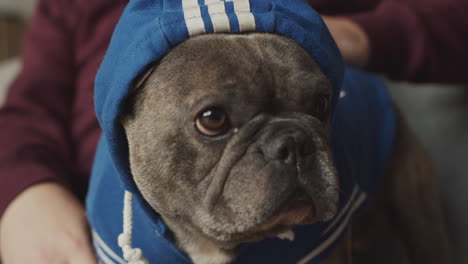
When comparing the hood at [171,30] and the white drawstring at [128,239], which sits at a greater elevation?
the hood at [171,30]

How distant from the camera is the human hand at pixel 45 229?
1056 millimetres

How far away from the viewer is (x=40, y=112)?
1.33m

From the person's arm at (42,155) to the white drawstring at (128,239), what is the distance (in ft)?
0.50

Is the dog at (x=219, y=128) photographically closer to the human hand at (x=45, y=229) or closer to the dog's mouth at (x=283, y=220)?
the dog's mouth at (x=283, y=220)

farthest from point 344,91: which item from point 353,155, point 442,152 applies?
point 442,152

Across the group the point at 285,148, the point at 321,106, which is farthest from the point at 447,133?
the point at 285,148

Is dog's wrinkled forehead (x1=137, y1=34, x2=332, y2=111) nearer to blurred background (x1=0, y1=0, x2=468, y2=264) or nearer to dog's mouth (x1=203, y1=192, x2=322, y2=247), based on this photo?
dog's mouth (x1=203, y1=192, x2=322, y2=247)

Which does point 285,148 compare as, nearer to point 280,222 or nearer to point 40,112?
point 280,222

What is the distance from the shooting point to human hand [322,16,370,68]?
1178mm

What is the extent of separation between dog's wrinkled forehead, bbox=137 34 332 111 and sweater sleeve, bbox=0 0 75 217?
458 millimetres

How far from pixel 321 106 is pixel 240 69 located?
15 cm

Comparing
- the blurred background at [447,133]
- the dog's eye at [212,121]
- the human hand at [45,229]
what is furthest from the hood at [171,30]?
the blurred background at [447,133]

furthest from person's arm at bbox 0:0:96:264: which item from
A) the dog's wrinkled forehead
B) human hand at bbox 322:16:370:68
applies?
human hand at bbox 322:16:370:68

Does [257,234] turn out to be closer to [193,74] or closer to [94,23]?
[193,74]
